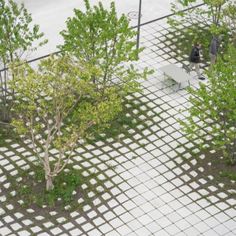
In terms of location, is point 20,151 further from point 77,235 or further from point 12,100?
point 77,235

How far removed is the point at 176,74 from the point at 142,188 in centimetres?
536

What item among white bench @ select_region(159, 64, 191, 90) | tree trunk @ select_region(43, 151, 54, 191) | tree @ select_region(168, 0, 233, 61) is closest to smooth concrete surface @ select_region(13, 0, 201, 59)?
tree @ select_region(168, 0, 233, 61)

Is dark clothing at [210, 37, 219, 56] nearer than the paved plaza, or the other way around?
the paved plaza

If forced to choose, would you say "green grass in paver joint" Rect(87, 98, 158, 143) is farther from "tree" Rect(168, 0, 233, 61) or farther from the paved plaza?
"tree" Rect(168, 0, 233, 61)

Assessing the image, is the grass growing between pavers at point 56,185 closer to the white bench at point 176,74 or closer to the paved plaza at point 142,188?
the paved plaza at point 142,188

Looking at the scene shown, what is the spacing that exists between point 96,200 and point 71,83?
337 cm

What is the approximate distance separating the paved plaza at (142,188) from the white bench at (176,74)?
2.39 feet

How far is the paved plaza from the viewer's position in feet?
56.5

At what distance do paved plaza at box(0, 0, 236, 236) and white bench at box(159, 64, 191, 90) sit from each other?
73 cm

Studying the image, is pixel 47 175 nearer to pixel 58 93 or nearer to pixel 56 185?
pixel 56 185

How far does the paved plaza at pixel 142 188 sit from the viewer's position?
17219 millimetres

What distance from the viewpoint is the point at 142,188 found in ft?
60.5

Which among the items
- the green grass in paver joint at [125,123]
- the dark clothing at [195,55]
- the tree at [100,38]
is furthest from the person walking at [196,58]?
the tree at [100,38]

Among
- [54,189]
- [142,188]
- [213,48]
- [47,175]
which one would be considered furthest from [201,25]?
[47,175]
